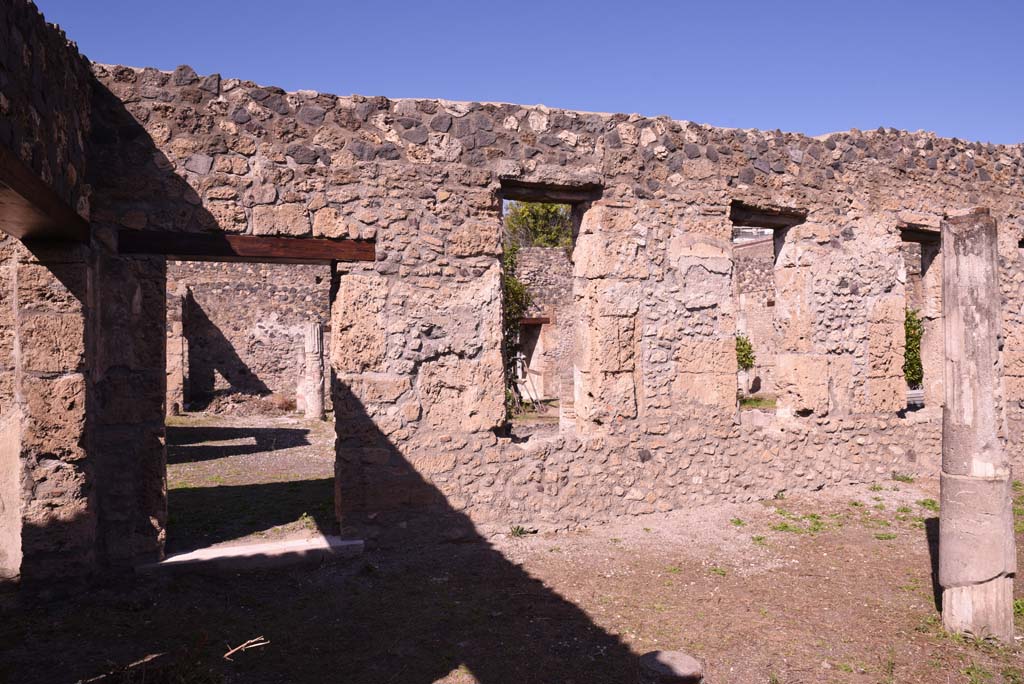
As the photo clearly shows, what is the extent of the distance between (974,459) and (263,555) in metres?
4.56

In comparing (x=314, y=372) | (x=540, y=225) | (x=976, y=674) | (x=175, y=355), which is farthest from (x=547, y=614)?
(x=540, y=225)

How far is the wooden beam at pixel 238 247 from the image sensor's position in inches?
196

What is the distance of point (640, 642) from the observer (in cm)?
392

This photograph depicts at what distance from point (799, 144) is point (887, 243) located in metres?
1.44

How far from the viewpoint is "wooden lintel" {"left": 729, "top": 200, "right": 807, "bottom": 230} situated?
675 cm

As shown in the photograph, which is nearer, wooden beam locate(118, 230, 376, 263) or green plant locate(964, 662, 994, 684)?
green plant locate(964, 662, 994, 684)

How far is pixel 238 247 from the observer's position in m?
5.16

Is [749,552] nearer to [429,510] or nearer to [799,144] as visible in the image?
[429,510]

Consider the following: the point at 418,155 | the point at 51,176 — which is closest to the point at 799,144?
the point at 418,155

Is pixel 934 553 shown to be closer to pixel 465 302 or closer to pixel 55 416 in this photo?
pixel 465 302

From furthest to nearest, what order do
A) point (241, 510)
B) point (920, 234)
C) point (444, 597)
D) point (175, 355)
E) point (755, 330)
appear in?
point (755, 330)
point (175, 355)
point (920, 234)
point (241, 510)
point (444, 597)

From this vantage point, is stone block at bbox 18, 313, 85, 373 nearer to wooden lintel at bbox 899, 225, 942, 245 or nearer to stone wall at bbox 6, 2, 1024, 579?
stone wall at bbox 6, 2, 1024, 579

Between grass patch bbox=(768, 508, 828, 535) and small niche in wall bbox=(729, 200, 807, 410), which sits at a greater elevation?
small niche in wall bbox=(729, 200, 807, 410)

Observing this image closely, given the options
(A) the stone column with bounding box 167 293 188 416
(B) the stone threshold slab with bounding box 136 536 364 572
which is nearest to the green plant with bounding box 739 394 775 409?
(B) the stone threshold slab with bounding box 136 536 364 572
